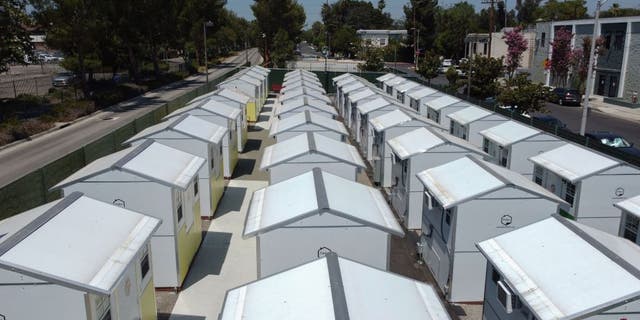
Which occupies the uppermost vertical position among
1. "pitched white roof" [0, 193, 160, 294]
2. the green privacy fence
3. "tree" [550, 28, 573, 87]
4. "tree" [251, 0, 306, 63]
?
"tree" [251, 0, 306, 63]

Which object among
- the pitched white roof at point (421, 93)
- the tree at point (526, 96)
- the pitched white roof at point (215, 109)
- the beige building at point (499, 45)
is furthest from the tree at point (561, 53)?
the pitched white roof at point (215, 109)

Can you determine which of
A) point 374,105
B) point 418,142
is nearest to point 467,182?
point 418,142

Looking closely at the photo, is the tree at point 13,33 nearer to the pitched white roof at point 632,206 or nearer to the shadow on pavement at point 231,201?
the shadow on pavement at point 231,201

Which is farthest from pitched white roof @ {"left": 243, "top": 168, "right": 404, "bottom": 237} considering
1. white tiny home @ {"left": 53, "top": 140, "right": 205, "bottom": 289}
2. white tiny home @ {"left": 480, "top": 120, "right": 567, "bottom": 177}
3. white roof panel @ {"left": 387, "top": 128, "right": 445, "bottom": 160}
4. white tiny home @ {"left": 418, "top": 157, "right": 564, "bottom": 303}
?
white tiny home @ {"left": 480, "top": 120, "right": 567, "bottom": 177}

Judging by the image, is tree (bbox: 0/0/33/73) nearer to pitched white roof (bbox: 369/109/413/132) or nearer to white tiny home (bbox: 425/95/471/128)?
pitched white roof (bbox: 369/109/413/132)

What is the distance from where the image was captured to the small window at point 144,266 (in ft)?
31.5

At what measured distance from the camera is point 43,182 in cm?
1390

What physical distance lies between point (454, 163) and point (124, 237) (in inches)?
316

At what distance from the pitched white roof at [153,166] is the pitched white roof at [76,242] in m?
1.96

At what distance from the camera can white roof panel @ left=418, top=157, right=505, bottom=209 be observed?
1134 centimetres

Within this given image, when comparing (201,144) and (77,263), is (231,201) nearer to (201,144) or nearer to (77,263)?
(201,144)

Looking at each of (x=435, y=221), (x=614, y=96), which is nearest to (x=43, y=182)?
(x=435, y=221)

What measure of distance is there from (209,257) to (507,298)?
26.7 feet

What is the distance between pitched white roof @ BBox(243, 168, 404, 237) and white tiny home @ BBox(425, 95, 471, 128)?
14.0 meters
